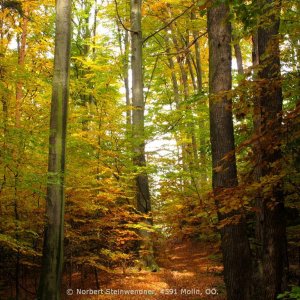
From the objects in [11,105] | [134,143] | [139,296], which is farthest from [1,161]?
[139,296]

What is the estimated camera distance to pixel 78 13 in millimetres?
15234

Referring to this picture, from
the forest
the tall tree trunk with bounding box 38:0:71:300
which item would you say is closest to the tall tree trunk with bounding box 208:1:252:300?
the forest

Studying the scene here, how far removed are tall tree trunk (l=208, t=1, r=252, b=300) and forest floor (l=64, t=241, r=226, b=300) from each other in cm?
241

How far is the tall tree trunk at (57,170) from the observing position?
241 inches

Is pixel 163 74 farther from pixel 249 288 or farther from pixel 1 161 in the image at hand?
pixel 249 288

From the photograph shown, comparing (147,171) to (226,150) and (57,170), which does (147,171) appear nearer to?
(57,170)

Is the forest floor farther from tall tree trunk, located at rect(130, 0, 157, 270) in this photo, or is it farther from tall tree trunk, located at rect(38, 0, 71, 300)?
tall tree trunk, located at rect(38, 0, 71, 300)

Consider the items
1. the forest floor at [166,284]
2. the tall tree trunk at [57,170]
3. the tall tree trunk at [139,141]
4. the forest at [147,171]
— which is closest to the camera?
the forest at [147,171]

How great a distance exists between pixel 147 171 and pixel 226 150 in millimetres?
4421

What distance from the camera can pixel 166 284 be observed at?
8977mm

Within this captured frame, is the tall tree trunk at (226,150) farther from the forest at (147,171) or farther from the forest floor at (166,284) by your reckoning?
the forest floor at (166,284)

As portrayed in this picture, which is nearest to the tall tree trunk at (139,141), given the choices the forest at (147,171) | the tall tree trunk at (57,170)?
the forest at (147,171)

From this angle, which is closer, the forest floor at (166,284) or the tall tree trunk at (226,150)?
the tall tree trunk at (226,150)

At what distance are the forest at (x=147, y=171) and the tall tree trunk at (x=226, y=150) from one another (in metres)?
0.02
